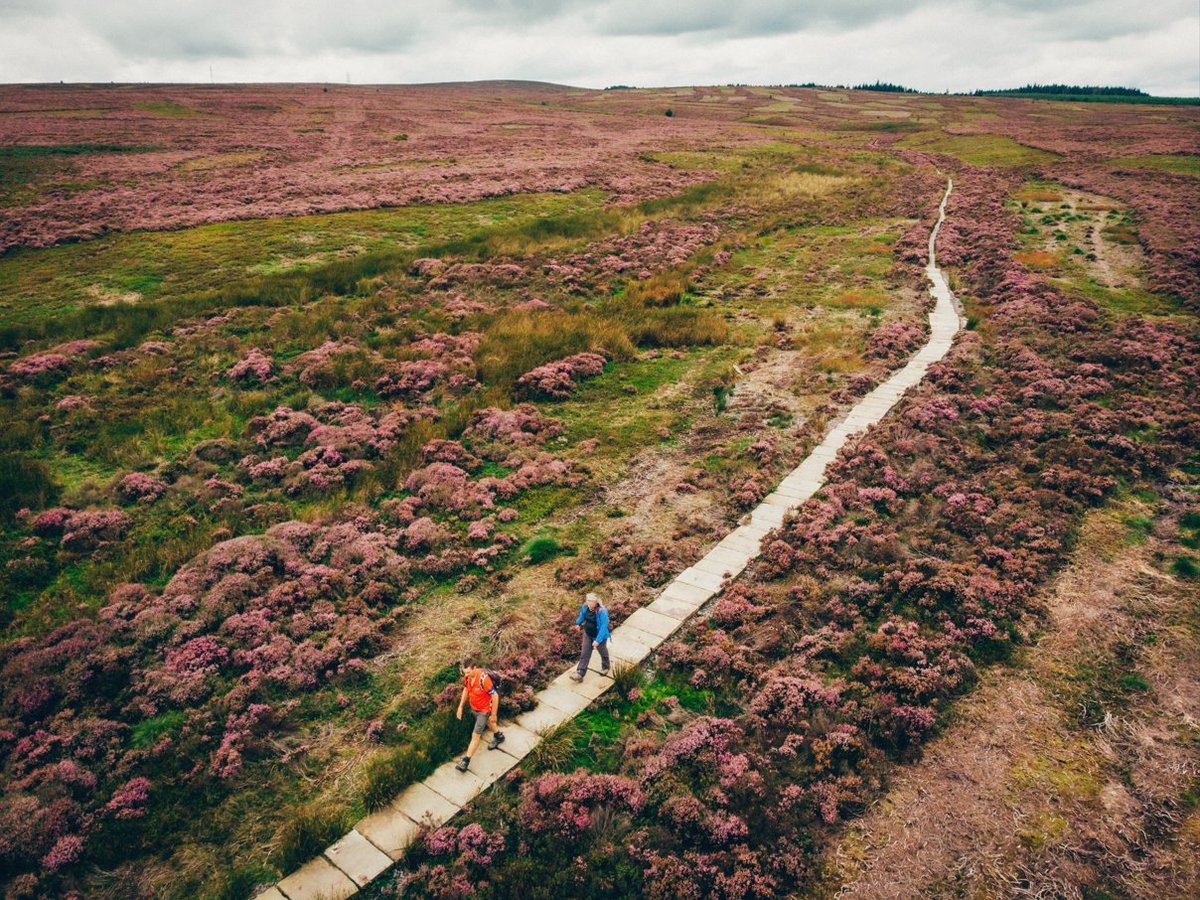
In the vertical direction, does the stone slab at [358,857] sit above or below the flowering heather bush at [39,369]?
below

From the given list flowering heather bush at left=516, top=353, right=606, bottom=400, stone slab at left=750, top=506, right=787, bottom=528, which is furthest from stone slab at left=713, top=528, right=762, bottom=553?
flowering heather bush at left=516, top=353, right=606, bottom=400

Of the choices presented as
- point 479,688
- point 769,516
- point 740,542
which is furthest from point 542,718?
point 769,516

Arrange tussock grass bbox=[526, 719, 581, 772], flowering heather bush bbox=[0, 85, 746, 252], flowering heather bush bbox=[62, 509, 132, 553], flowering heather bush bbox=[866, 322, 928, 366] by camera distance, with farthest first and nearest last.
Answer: flowering heather bush bbox=[0, 85, 746, 252] → flowering heather bush bbox=[866, 322, 928, 366] → flowering heather bush bbox=[62, 509, 132, 553] → tussock grass bbox=[526, 719, 581, 772]

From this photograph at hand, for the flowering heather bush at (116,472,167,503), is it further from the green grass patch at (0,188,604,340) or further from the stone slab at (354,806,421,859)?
the green grass patch at (0,188,604,340)

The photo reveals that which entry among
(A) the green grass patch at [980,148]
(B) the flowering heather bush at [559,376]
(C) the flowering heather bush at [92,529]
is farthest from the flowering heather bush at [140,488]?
(A) the green grass patch at [980,148]

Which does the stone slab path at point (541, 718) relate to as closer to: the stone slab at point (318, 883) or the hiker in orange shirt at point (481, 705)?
the stone slab at point (318, 883)

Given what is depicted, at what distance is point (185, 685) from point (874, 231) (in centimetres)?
5164

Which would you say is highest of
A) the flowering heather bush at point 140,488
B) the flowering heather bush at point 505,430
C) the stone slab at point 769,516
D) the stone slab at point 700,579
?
the flowering heather bush at point 505,430

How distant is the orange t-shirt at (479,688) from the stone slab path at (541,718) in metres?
0.88

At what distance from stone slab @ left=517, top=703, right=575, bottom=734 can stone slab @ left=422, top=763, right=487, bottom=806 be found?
1.22 m

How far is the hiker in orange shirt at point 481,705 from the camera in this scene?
38.3 feet

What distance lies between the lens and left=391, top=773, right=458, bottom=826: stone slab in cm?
1057

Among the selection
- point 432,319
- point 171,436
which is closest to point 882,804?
point 171,436

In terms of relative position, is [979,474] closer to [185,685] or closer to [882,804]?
[882,804]
